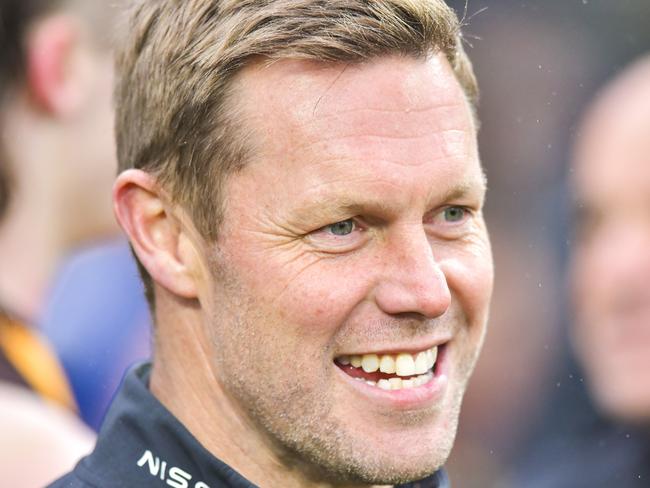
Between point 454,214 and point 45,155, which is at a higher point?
point 454,214

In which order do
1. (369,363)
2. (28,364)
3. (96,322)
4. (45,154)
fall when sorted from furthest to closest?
(96,322) < (45,154) < (28,364) < (369,363)

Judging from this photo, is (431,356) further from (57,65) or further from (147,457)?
(57,65)

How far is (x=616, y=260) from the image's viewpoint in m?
5.53

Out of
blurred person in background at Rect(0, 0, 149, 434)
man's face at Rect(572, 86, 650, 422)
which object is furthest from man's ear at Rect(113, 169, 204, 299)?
man's face at Rect(572, 86, 650, 422)

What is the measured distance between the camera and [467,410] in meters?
6.85

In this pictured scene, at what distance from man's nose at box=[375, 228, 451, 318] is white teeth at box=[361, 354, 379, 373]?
134 mm

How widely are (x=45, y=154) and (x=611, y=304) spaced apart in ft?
7.89

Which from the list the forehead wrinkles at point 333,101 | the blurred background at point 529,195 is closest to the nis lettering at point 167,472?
the forehead wrinkles at point 333,101

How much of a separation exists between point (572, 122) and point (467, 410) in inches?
61.5

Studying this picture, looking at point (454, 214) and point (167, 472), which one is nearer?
point (167, 472)

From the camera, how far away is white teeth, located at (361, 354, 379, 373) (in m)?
2.83

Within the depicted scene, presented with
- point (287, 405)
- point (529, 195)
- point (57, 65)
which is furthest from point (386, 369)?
point (529, 195)

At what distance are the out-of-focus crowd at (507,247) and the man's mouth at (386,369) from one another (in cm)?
133

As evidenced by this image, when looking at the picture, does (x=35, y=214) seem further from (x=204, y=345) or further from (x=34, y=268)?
(x=204, y=345)
